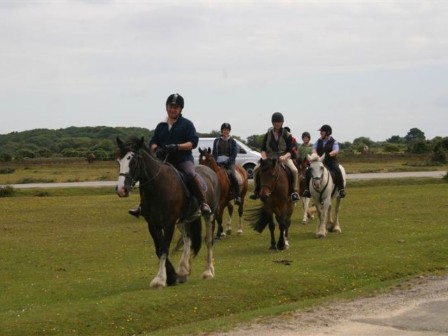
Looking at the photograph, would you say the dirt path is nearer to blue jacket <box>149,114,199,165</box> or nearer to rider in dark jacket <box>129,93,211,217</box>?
rider in dark jacket <box>129,93,211,217</box>

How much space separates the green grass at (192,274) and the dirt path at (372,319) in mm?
468

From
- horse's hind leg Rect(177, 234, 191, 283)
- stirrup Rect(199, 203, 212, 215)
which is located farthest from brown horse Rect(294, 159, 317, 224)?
stirrup Rect(199, 203, 212, 215)

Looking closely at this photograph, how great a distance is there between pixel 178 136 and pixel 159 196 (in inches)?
51.4

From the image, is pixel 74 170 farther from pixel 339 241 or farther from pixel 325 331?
pixel 325 331

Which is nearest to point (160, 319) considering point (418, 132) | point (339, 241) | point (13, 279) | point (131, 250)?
point (13, 279)

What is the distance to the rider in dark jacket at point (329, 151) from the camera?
21375mm

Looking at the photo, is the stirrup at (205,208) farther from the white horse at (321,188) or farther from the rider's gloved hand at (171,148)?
the white horse at (321,188)

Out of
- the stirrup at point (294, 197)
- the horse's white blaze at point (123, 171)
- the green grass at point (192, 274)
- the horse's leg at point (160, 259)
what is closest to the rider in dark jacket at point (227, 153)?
the green grass at point (192, 274)

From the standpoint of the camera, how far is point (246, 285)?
12.8m

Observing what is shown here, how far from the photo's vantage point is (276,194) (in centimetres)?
1833

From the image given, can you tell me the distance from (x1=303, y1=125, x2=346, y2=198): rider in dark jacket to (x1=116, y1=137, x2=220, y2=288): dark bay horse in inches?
333

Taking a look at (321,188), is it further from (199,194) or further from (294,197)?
(199,194)

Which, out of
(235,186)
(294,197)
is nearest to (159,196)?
(294,197)

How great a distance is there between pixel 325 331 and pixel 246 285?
10.1ft
